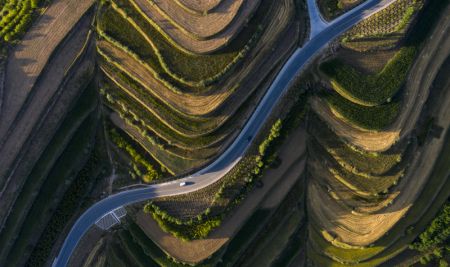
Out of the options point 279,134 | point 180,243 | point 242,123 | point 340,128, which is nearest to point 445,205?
point 340,128

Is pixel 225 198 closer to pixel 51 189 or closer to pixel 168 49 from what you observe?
pixel 168 49

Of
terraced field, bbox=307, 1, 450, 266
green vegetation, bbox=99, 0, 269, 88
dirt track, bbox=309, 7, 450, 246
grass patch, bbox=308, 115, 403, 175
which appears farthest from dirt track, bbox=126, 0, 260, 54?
dirt track, bbox=309, 7, 450, 246

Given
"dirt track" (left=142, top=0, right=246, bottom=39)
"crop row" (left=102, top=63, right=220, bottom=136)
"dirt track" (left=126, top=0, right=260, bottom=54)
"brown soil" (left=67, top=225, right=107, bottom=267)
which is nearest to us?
"dirt track" (left=142, top=0, right=246, bottom=39)

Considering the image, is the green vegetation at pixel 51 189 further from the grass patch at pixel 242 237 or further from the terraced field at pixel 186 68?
the grass patch at pixel 242 237

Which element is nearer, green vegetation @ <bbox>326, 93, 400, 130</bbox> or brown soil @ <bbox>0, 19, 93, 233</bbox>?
brown soil @ <bbox>0, 19, 93, 233</bbox>

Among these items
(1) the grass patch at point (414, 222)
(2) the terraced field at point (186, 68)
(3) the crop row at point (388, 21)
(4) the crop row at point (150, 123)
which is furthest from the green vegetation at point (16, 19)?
(1) the grass patch at point (414, 222)

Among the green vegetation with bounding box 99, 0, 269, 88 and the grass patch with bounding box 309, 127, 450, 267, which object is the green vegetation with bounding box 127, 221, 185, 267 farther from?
the grass patch with bounding box 309, 127, 450, 267
